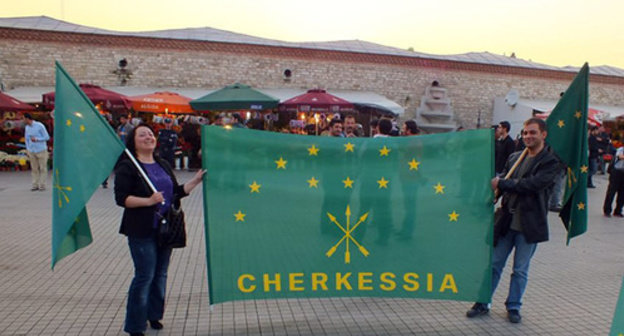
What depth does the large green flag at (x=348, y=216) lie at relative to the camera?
12.7 feet

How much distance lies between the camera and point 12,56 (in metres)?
18.8

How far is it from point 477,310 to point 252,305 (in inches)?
83.7

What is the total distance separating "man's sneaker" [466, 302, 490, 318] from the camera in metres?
4.26

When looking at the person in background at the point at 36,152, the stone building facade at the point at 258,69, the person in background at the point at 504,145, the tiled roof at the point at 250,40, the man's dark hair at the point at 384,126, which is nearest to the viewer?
the man's dark hair at the point at 384,126

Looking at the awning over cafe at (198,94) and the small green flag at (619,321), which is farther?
the awning over cafe at (198,94)

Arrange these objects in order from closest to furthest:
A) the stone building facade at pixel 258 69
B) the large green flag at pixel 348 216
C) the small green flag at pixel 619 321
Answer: the small green flag at pixel 619 321
the large green flag at pixel 348 216
the stone building facade at pixel 258 69

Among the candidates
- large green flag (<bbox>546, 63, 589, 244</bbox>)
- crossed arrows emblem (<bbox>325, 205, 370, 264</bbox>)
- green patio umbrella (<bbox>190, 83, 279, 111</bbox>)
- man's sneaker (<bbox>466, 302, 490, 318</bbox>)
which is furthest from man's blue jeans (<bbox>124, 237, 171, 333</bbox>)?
green patio umbrella (<bbox>190, 83, 279, 111</bbox>)

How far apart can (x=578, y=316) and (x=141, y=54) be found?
64.5 ft

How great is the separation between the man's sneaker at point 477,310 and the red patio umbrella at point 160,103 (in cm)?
1286

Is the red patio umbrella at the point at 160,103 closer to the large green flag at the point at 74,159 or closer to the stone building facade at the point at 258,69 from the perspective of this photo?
the stone building facade at the point at 258,69

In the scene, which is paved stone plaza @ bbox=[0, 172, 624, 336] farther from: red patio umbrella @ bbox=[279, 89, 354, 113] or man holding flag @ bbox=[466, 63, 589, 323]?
red patio umbrella @ bbox=[279, 89, 354, 113]

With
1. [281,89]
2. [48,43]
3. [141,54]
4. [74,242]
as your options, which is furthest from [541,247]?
[48,43]

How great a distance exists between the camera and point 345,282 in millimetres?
3975

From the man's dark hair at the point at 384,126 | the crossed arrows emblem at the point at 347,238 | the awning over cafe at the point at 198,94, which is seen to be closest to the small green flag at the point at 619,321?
the crossed arrows emblem at the point at 347,238
